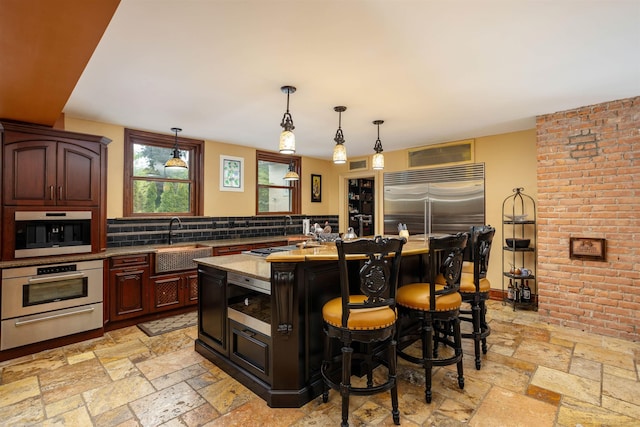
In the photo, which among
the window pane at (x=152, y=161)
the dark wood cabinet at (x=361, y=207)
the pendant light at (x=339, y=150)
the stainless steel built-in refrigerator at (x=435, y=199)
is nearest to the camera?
the pendant light at (x=339, y=150)

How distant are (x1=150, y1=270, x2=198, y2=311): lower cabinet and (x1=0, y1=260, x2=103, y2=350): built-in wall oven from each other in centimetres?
60

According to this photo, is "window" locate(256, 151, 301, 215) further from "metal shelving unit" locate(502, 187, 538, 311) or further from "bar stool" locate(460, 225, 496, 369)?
"bar stool" locate(460, 225, 496, 369)

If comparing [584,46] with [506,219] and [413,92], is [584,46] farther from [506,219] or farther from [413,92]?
[506,219]

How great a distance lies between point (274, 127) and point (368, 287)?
3.01 metres

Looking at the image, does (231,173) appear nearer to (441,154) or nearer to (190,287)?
(190,287)

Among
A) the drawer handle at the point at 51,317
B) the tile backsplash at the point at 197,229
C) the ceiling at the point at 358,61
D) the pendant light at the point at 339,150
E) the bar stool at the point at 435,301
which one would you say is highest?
the ceiling at the point at 358,61

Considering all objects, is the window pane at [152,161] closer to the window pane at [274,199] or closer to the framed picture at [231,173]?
the framed picture at [231,173]

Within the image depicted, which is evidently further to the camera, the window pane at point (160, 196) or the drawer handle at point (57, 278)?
the window pane at point (160, 196)

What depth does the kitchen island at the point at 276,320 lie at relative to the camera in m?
2.19

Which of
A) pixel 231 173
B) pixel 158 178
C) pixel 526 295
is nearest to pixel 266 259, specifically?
pixel 158 178

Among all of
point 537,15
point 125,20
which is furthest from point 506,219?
point 125,20

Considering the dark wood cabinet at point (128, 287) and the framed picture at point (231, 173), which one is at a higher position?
the framed picture at point (231, 173)

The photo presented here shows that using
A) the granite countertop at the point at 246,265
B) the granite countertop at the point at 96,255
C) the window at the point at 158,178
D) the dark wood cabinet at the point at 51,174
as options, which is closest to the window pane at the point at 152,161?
the window at the point at 158,178

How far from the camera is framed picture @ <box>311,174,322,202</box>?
6695mm
